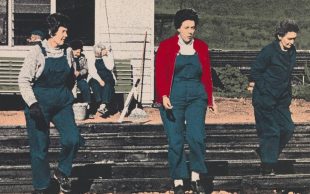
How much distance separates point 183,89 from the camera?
6395 millimetres

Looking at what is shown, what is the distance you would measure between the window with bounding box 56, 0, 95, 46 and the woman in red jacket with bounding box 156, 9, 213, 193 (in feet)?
26.9

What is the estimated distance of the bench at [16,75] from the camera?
13.4 meters

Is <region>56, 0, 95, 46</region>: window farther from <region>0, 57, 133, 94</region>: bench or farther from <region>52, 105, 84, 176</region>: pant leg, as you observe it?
<region>52, 105, 84, 176</region>: pant leg

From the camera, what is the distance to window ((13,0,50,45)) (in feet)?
46.2

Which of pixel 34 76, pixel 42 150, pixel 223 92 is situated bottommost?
pixel 223 92

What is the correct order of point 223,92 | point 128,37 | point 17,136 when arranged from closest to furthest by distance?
point 17,136
point 128,37
point 223,92

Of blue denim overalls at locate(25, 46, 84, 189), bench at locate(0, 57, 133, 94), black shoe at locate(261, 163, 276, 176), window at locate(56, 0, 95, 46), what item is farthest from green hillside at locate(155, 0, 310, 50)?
blue denim overalls at locate(25, 46, 84, 189)

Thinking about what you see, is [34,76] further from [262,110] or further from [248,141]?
[248,141]

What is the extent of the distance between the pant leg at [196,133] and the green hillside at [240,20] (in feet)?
93.6

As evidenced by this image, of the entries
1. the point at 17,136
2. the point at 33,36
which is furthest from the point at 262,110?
the point at 33,36

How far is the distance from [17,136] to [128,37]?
17.3 feet

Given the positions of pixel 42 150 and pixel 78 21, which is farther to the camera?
pixel 78 21

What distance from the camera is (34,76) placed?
614 cm

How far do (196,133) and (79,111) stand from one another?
6.35m
